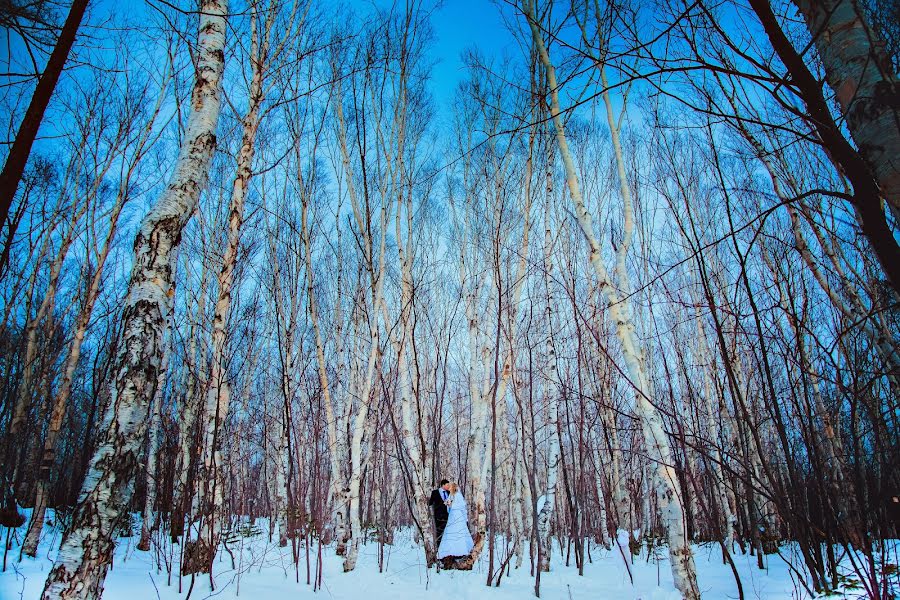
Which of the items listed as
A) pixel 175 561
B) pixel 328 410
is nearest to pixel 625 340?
pixel 328 410

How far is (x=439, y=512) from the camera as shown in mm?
6699

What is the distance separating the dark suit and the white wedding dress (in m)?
0.25

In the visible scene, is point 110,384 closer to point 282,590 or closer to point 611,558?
point 282,590

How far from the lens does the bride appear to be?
20.7ft

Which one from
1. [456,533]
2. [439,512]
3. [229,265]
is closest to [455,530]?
[456,533]

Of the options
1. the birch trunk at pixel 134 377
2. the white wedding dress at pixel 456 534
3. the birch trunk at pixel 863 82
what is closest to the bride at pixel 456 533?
the white wedding dress at pixel 456 534

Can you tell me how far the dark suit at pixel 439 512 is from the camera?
6.68 metres

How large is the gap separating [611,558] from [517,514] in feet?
13.1

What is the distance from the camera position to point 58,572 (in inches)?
82.5

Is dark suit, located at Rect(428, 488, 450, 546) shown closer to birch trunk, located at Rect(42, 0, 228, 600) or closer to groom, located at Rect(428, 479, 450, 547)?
groom, located at Rect(428, 479, 450, 547)

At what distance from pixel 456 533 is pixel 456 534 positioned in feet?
0.04

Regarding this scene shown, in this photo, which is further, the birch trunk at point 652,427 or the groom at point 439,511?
the groom at point 439,511

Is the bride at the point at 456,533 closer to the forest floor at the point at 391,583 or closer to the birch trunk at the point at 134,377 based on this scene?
the forest floor at the point at 391,583

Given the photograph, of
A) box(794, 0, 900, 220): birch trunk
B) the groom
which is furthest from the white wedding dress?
box(794, 0, 900, 220): birch trunk
